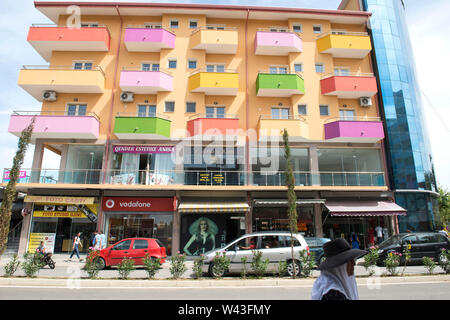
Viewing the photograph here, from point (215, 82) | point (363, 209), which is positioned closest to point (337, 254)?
point (363, 209)

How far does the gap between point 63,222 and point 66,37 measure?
1350 cm

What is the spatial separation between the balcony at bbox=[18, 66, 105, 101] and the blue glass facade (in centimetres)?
2211

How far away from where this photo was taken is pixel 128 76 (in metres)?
20.8

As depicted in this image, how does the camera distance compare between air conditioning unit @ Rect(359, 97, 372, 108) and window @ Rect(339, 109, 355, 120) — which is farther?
window @ Rect(339, 109, 355, 120)

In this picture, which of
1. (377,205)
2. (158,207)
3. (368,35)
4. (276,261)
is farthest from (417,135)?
(158,207)

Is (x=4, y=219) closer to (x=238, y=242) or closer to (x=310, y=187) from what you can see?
(x=238, y=242)

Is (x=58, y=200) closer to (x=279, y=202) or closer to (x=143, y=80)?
(x=143, y=80)

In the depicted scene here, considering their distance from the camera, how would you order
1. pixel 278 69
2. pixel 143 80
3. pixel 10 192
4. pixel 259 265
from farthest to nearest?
pixel 278 69 → pixel 143 80 → pixel 10 192 → pixel 259 265

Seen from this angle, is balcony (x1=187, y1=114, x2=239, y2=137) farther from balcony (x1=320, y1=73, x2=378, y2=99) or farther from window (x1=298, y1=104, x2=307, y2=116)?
balcony (x1=320, y1=73, x2=378, y2=99)

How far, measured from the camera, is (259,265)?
1116 cm

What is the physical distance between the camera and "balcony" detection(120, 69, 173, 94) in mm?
20625

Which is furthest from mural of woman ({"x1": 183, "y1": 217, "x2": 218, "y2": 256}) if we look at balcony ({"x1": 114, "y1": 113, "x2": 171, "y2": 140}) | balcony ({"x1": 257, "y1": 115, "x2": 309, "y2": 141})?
balcony ({"x1": 257, "y1": 115, "x2": 309, "y2": 141})
